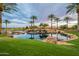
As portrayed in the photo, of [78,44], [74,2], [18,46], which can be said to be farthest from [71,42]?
[18,46]

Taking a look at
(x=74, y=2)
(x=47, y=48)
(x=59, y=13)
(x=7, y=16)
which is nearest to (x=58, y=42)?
(x=47, y=48)

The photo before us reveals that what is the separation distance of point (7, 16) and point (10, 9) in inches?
3.0

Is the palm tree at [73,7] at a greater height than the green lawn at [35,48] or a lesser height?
greater

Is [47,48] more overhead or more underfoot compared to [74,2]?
more underfoot

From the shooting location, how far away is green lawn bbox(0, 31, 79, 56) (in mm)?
2064

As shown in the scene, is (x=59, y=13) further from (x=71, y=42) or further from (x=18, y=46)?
(x=18, y=46)

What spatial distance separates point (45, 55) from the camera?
206cm

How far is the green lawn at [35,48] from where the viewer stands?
2.06 metres

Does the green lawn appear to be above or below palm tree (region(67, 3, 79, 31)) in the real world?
below

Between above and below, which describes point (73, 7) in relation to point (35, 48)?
above

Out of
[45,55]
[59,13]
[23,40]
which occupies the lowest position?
[45,55]

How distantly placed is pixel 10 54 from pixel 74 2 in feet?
2.64

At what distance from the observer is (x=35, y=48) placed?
2068 millimetres

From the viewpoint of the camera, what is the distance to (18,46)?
2078 mm
